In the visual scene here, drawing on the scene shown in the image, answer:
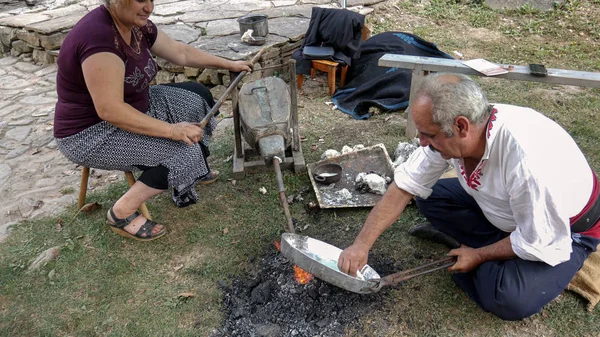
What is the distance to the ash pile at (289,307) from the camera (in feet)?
8.38

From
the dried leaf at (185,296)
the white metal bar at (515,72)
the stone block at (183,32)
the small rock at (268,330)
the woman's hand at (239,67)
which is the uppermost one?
the woman's hand at (239,67)

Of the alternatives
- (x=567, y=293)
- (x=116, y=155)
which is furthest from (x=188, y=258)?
(x=567, y=293)

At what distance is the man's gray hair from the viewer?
1.98 meters

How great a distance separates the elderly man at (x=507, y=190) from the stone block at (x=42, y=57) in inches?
253

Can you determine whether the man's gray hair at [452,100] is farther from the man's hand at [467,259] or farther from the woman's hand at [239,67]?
the woman's hand at [239,67]

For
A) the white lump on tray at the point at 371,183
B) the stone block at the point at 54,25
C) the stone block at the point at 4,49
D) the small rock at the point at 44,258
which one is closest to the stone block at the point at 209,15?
the stone block at the point at 54,25

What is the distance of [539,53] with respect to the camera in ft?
20.9

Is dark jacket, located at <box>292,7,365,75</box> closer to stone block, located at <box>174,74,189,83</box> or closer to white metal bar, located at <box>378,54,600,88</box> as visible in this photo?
white metal bar, located at <box>378,54,600,88</box>

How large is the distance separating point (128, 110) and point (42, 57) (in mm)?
5328

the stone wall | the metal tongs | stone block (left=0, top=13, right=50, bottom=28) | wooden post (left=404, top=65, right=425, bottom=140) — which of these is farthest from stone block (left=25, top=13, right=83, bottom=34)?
the metal tongs

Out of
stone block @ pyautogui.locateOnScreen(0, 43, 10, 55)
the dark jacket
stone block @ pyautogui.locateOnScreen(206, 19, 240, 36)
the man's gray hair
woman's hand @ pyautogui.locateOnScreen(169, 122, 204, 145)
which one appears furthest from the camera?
stone block @ pyautogui.locateOnScreen(0, 43, 10, 55)

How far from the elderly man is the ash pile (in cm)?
39

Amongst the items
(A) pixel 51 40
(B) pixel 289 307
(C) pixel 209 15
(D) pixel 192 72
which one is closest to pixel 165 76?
(D) pixel 192 72

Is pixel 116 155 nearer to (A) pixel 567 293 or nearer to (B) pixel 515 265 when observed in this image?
(B) pixel 515 265
